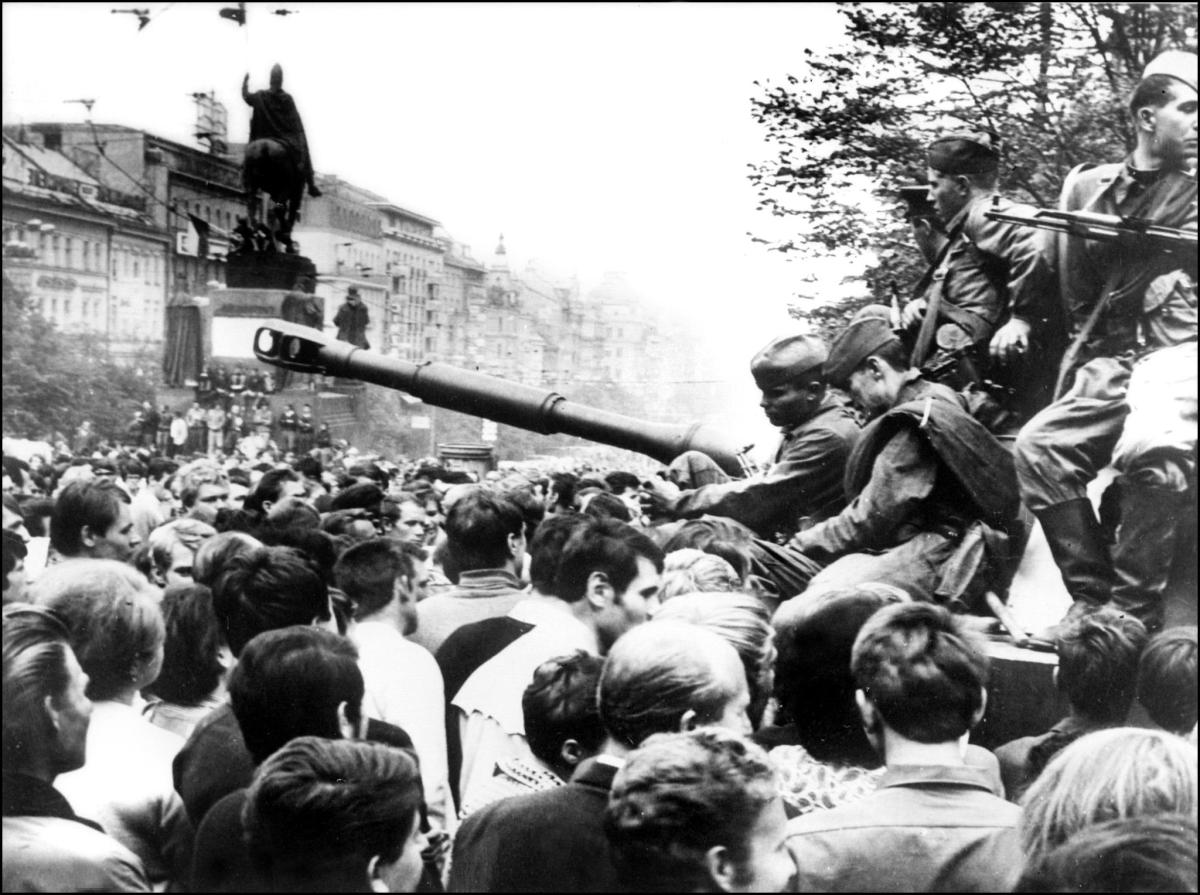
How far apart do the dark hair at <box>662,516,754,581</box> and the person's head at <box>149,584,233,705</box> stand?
1.19 metres

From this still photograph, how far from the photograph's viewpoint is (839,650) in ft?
10.6

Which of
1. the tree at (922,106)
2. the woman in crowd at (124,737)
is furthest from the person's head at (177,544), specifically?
the tree at (922,106)

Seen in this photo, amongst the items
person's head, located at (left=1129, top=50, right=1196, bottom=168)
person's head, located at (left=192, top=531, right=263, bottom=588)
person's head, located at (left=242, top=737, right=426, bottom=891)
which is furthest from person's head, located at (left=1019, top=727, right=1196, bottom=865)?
person's head, located at (left=192, top=531, right=263, bottom=588)

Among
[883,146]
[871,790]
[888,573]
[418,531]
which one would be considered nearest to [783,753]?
[871,790]

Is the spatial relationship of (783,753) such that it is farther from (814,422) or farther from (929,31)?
(929,31)

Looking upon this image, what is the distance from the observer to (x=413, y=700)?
3.71 meters

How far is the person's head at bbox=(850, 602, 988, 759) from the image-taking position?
9.27 feet

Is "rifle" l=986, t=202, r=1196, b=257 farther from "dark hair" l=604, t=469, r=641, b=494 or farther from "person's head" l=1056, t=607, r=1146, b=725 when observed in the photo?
"dark hair" l=604, t=469, r=641, b=494

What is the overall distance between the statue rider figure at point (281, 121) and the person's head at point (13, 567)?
1210 millimetres

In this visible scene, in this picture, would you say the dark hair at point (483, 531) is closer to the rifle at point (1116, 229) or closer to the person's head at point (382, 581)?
the person's head at point (382, 581)

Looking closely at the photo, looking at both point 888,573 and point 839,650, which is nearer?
point 839,650

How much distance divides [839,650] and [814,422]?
88cm

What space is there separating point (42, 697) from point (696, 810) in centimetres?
163

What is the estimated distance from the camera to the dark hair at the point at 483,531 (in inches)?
157
